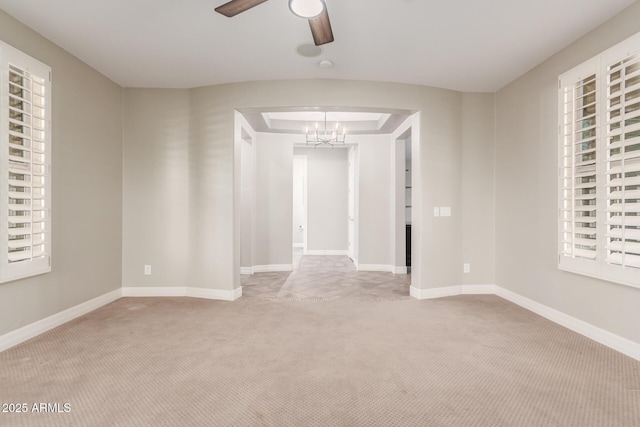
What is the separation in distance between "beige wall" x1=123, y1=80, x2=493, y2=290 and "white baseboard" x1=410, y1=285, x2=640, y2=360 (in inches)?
4.6

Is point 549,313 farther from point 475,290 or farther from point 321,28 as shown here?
point 321,28

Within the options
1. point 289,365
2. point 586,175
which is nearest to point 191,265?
point 289,365

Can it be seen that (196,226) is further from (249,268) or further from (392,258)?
(392,258)

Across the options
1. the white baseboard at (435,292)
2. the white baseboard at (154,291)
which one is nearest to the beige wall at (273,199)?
the white baseboard at (154,291)

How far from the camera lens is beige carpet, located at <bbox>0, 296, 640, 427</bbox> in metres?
1.75

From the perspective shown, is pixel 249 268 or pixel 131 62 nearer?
pixel 131 62

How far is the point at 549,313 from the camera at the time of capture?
130 inches

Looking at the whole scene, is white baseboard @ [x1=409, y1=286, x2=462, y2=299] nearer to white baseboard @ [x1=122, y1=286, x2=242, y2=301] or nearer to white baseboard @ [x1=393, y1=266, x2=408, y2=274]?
white baseboard @ [x1=393, y1=266, x2=408, y2=274]

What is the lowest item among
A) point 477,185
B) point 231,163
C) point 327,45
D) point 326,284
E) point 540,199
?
point 326,284

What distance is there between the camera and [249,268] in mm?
5746

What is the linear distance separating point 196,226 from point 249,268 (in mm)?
1823

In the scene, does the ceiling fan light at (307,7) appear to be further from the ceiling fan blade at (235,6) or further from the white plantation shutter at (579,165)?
the white plantation shutter at (579,165)

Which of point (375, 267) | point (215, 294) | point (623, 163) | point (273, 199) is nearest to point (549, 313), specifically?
point (623, 163)

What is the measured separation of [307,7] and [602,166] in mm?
2691
